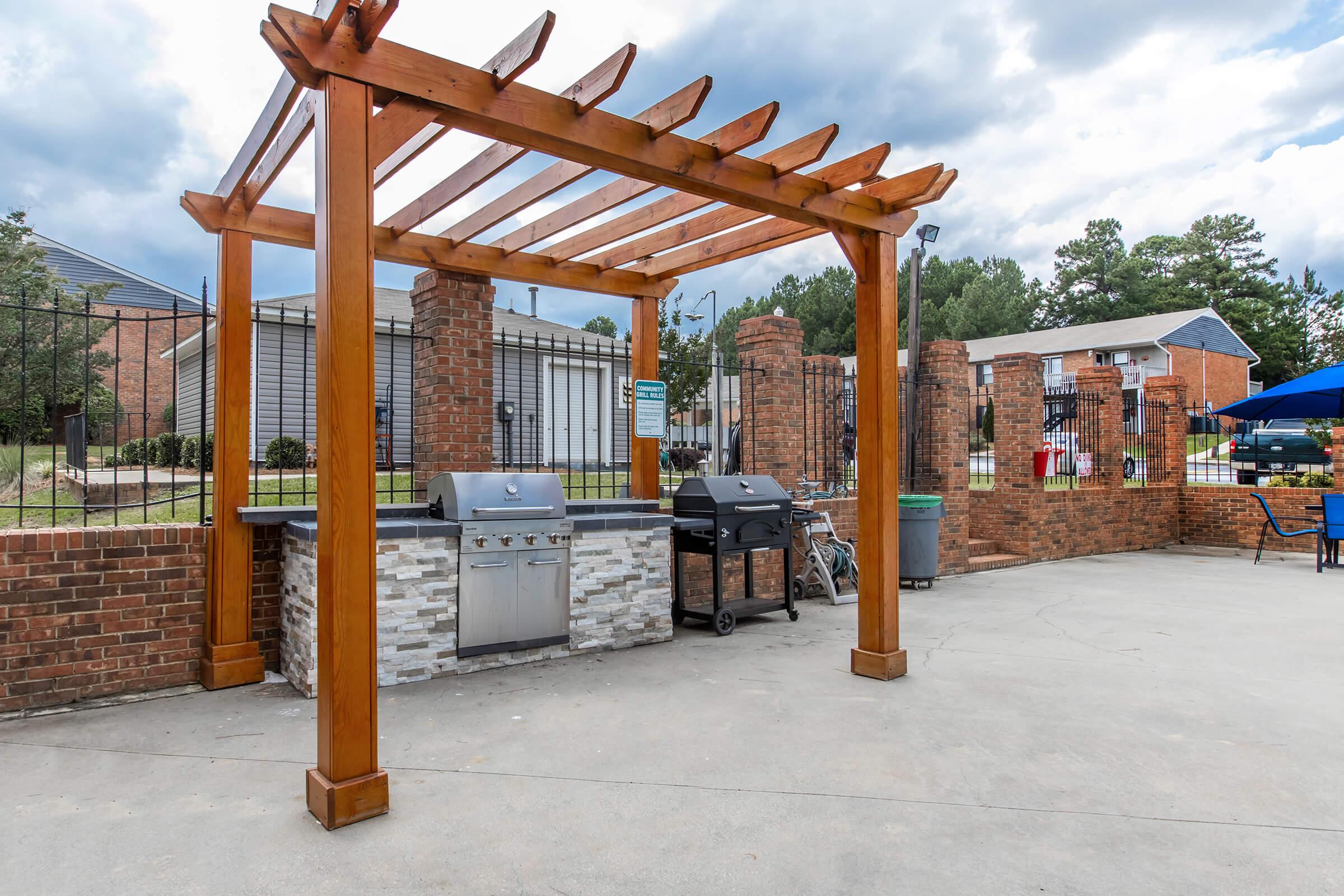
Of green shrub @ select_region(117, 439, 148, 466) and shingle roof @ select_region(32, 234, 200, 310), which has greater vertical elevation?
shingle roof @ select_region(32, 234, 200, 310)

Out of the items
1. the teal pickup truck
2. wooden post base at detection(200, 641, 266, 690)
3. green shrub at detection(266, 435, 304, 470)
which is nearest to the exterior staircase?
wooden post base at detection(200, 641, 266, 690)

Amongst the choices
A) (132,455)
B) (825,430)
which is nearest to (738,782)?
(825,430)

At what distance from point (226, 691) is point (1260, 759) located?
504cm

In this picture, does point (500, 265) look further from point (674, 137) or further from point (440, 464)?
point (674, 137)

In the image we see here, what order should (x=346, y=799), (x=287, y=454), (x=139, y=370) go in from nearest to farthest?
(x=346, y=799)
(x=287, y=454)
(x=139, y=370)

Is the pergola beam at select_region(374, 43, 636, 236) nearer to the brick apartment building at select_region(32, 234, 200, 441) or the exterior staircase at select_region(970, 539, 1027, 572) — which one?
the exterior staircase at select_region(970, 539, 1027, 572)

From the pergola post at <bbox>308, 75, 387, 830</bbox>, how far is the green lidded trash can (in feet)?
18.5

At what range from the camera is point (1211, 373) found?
29.9 metres

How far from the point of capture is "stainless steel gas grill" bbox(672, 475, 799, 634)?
5.41 m

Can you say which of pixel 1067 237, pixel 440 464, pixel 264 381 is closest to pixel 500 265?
pixel 440 464

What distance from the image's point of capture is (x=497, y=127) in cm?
301

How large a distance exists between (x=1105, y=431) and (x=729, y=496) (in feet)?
24.4

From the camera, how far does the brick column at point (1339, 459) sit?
32.4ft

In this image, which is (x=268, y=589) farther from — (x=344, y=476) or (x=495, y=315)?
(x=495, y=315)
